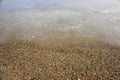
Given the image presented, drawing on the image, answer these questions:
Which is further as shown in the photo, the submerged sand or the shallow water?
the shallow water

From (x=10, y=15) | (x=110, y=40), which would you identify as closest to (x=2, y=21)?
(x=10, y=15)

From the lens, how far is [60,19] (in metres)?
8.71

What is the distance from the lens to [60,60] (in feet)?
18.2

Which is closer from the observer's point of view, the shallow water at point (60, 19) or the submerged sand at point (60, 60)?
the submerged sand at point (60, 60)

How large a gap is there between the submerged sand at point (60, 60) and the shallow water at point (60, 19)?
2.01 feet

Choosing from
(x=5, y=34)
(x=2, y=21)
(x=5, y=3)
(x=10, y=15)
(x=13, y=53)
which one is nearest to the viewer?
(x=13, y=53)

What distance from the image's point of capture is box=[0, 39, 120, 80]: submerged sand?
16.3ft

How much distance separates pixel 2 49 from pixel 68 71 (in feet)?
8.56

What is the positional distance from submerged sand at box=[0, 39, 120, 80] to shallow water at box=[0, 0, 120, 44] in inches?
24.1

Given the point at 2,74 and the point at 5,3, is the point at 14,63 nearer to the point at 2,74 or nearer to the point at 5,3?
the point at 2,74

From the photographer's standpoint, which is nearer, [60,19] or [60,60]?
[60,60]

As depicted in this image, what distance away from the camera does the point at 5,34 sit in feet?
24.9

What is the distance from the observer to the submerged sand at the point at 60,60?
196 inches

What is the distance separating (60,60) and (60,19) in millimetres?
3504
